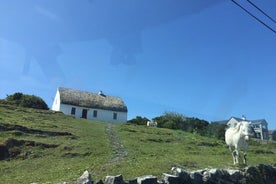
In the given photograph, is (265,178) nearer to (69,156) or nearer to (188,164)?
(188,164)

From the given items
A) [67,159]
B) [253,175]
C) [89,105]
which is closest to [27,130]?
[67,159]

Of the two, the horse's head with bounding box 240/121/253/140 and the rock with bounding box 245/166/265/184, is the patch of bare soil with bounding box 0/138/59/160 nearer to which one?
the horse's head with bounding box 240/121/253/140

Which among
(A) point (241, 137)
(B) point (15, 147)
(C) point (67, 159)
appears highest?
(A) point (241, 137)

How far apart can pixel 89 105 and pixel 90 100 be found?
1.66 m

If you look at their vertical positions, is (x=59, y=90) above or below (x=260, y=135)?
above

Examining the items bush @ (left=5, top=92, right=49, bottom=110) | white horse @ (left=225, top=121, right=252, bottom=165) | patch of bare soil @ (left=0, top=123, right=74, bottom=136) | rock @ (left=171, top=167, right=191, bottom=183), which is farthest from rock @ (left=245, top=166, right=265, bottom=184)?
bush @ (left=5, top=92, right=49, bottom=110)

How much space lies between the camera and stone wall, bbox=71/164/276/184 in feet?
31.6

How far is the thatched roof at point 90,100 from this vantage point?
216 feet

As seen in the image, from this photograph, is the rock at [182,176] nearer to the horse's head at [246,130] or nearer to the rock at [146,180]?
the rock at [146,180]

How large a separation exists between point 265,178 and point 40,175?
10546 mm

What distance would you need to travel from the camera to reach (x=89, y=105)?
67.2 m

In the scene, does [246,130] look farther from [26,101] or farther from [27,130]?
[26,101]

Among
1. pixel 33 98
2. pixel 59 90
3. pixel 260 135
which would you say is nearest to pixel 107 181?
pixel 33 98

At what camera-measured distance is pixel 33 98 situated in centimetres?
5847
